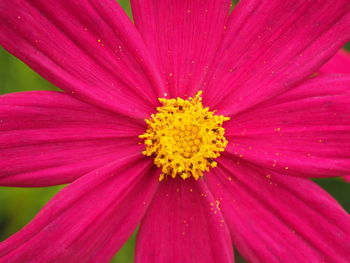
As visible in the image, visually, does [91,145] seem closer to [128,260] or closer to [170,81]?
[170,81]

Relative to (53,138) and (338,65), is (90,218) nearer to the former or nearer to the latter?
(53,138)

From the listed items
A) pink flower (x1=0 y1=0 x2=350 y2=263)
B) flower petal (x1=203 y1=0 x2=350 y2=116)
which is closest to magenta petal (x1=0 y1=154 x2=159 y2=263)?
pink flower (x1=0 y1=0 x2=350 y2=263)

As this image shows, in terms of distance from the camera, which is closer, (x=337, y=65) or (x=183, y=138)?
(x=183, y=138)

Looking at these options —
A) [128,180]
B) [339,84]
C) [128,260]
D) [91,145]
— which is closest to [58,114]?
[91,145]

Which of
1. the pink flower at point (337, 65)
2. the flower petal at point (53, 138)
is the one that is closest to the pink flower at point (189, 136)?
the flower petal at point (53, 138)

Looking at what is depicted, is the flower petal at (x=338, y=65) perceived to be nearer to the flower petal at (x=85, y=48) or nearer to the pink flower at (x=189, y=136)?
the pink flower at (x=189, y=136)

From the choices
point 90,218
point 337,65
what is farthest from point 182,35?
point 337,65
